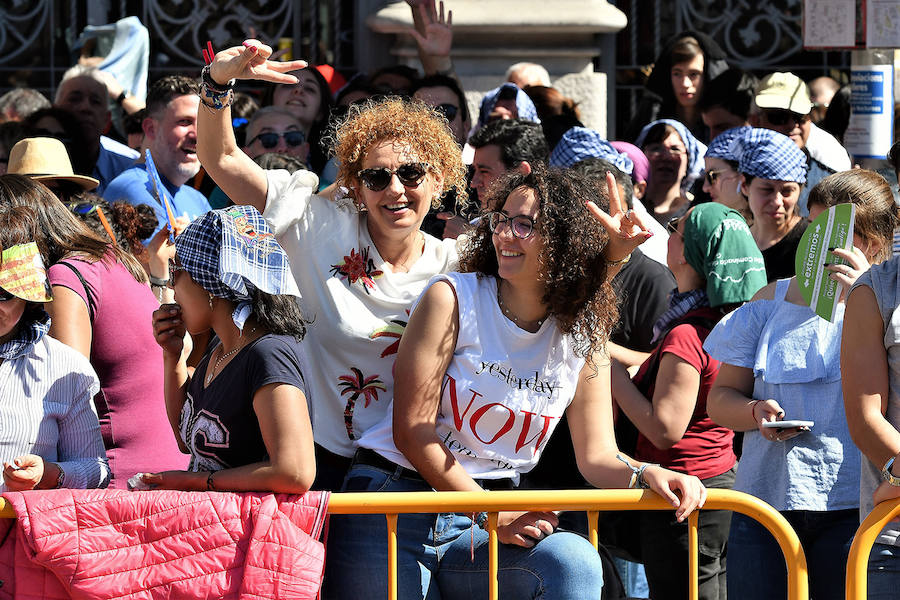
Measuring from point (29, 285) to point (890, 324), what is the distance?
232 centimetres

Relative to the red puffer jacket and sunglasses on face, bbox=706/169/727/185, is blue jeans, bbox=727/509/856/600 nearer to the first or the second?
the red puffer jacket

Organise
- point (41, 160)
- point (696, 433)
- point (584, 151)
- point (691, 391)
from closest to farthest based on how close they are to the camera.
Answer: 1. point (691, 391)
2. point (696, 433)
3. point (41, 160)
4. point (584, 151)

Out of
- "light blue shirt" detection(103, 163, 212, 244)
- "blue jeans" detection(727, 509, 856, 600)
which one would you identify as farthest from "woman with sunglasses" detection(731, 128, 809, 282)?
"light blue shirt" detection(103, 163, 212, 244)

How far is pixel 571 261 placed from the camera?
357 cm

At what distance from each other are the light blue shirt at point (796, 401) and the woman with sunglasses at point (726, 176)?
6.39ft

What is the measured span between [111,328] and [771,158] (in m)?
2.80

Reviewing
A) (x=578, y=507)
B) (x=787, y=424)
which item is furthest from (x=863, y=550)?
(x=578, y=507)

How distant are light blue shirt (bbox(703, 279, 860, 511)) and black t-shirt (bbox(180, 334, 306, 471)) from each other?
1500 millimetres

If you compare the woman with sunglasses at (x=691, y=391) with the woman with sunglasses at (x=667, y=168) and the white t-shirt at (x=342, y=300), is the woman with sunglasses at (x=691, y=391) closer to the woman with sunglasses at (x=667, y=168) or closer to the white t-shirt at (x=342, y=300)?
the white t-shirt at (x=342, y=300)

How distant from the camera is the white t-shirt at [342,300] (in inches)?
149

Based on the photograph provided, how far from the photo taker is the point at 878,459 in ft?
11.1

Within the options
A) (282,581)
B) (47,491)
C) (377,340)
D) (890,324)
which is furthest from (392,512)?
(890,324)

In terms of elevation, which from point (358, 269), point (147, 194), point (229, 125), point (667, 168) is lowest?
point (667, 168)

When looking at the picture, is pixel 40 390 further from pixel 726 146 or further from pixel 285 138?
pixel 726 146
